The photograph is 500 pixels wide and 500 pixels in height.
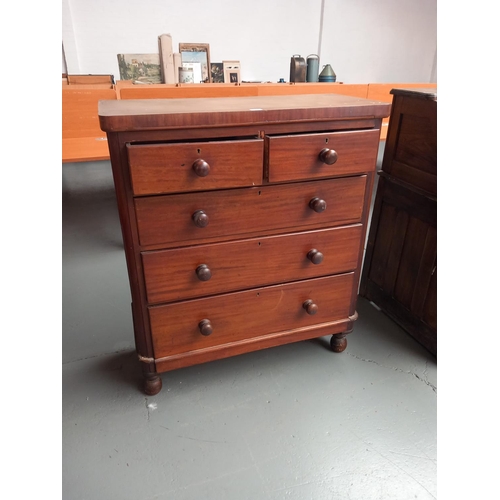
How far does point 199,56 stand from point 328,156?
4779 mm

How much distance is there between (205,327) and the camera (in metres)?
1.41

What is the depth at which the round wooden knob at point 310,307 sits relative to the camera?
153cm

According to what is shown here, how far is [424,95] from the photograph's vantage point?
1.53 meters

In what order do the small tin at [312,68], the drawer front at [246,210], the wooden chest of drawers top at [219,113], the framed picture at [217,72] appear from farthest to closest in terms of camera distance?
the framed picture at [217,72]
the small tin at [312,68]
the drawer front at [246,210]
the wooden chest of drawers top at [219,113]

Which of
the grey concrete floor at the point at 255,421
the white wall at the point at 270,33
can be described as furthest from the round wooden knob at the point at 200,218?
the white wall at the point at 270,33

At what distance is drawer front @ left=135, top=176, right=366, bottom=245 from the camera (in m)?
1.22

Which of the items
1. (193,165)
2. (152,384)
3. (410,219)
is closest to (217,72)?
(410,219)

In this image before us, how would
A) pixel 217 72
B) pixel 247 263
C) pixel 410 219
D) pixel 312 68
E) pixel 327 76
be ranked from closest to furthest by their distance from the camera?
pixel 247 263 → pixel 410 219 → pixel 327 76 → pixel 312 68 → pixel 217 72

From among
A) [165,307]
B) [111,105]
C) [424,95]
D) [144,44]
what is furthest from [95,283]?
[144,44]

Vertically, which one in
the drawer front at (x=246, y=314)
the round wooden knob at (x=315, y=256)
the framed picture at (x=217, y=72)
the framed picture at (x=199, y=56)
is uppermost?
the framed picture at (x=199, y=56)

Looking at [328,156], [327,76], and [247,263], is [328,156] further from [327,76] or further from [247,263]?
[327,76]

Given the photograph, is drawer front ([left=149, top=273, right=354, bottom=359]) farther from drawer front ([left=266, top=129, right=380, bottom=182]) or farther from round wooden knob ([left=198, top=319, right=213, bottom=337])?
drawer front ([left=266, top=129, right=380, bottom=182])

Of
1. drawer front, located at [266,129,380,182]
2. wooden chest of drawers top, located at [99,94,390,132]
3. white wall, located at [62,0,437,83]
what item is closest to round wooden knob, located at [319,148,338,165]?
drawer front, located at [266,129,380,182]

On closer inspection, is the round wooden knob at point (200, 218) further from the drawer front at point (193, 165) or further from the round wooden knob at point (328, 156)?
the round wooden knob at point (328, 156)
